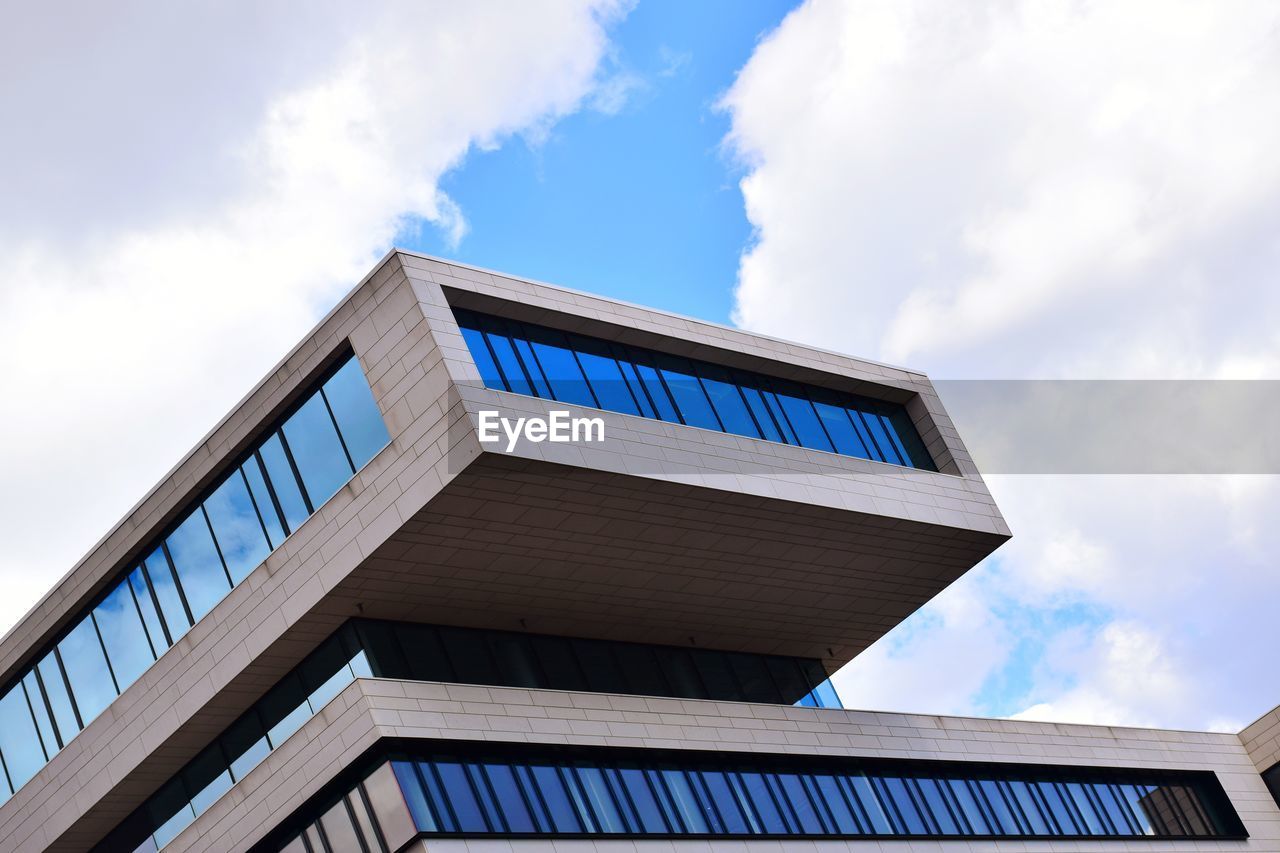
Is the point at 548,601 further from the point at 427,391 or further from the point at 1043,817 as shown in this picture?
the point at 1043,817

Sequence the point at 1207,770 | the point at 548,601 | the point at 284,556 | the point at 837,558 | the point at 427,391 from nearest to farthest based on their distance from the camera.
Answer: the point at 427,391
the point at 284,556
the point at 548,601
the point at 837,558
the point at 1207,770

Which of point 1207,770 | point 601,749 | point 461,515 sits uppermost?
point 461,515

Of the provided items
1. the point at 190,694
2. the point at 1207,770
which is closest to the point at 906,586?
the point at 1207,770

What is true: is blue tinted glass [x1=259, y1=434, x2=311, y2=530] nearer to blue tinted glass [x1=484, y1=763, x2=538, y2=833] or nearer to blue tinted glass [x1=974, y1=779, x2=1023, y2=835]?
blue tinted glass [x1=484, y1=763, x2=538, y2=833]

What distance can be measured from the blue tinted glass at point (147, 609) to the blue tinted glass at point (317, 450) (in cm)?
630

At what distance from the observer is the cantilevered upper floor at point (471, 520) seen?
106 ft

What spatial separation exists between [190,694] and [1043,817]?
83.0ft

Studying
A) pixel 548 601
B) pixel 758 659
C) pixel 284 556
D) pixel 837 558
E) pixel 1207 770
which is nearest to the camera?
pixel 284 556

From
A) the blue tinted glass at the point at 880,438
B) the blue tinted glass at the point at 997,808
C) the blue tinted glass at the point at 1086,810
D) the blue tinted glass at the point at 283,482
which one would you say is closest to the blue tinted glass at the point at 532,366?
the blue tinted glass at the point at 283,482

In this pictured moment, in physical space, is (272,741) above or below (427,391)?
below

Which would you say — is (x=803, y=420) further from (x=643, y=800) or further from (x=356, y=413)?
(x=356, y=413)

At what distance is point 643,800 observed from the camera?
33781 millimetres

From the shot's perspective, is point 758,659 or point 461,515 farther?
point 758,659

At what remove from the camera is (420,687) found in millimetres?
31891
